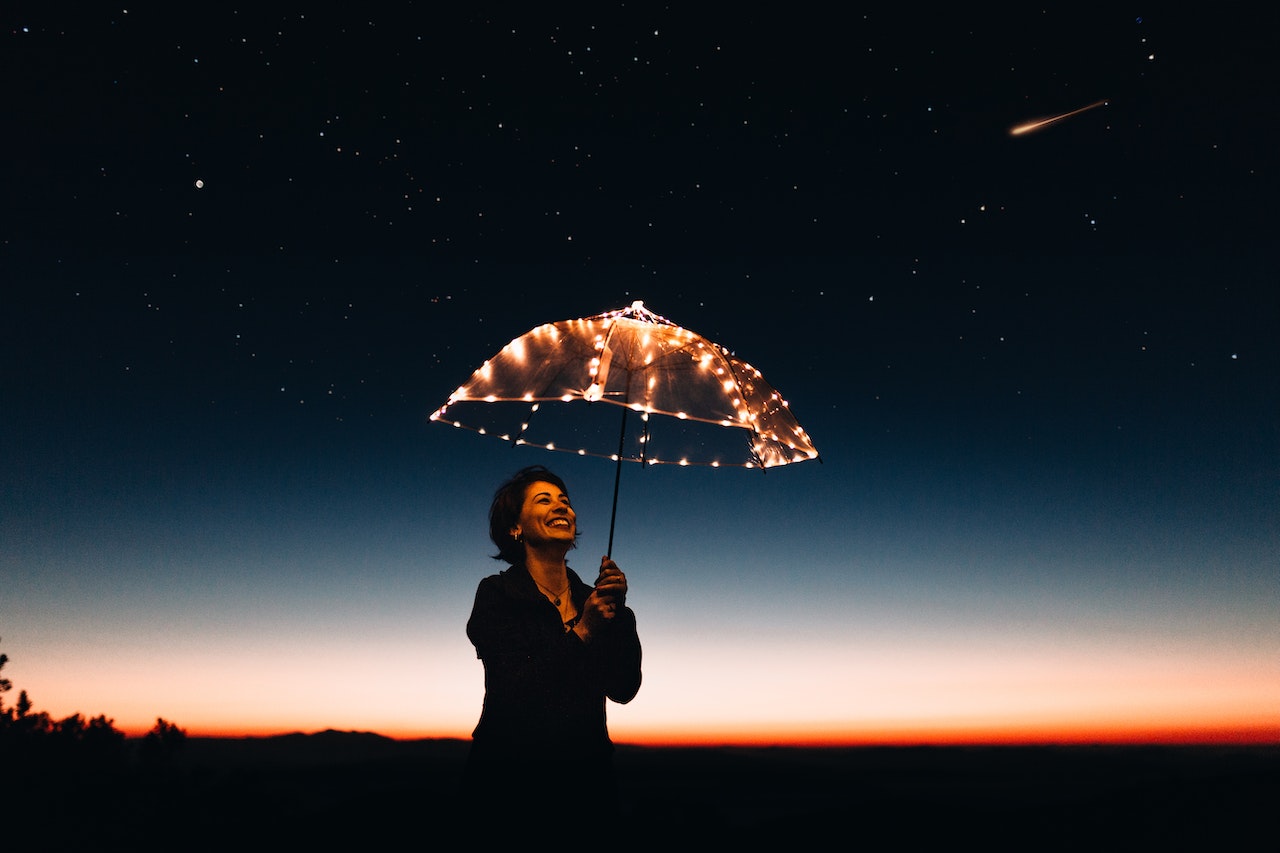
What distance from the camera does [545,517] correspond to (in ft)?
13.7

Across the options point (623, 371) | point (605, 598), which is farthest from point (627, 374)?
point (605, 598)

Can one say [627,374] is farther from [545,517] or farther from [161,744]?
[161,744]

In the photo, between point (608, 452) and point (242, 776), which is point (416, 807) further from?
→ point (242, 776)

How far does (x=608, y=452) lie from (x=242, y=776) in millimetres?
7243

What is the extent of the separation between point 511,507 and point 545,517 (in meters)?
0.31

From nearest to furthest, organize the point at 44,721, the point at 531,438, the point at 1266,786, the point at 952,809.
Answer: the point at 531,438 → the point at 44,721 → the point at 952,809 → the point at 1266,786

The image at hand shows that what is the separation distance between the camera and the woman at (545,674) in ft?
12.0

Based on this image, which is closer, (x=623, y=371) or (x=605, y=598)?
(x=605, y=598)

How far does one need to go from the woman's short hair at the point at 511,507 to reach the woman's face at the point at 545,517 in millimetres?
62

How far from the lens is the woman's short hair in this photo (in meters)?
4.36

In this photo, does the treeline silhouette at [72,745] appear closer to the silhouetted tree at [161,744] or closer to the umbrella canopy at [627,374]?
the silhouetted tree at [161,744]

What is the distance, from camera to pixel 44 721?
28.0 ft

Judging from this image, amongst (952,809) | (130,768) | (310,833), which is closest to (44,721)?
(130,768)

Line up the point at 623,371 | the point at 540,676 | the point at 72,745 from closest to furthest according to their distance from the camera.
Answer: the point at 540,676 < the point at 623,371 < the point at 72,745
